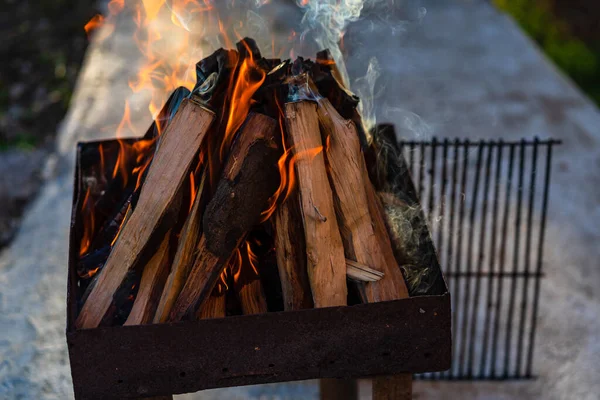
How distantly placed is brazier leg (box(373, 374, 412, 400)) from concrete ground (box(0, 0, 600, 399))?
1.07 m

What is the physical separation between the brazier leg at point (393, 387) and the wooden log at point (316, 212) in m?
0.29

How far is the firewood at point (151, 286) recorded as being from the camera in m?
2.10

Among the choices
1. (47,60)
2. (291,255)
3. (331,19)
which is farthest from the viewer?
(47,60)

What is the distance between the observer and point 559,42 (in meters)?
8.89

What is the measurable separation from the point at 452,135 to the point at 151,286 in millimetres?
3665

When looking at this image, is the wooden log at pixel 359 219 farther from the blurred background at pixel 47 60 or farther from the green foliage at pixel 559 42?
the green foliage at pixel 559 42

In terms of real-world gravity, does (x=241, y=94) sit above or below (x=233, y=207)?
above

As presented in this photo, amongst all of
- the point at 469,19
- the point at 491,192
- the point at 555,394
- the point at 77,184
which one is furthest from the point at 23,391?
the point at 469,19

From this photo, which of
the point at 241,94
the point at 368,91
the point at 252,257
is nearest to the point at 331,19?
the point at 368,91

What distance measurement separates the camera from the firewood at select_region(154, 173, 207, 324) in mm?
2084

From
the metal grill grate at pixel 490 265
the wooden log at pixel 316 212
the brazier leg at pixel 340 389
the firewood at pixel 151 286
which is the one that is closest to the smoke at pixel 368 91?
the metal grill grate at pixel 490 265

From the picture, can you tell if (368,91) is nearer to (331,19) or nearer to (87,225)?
(331,19)

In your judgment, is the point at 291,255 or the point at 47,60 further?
the point at 47,60

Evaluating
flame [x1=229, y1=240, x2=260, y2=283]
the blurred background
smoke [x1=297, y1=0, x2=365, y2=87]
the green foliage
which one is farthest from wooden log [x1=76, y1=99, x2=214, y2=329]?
the green foliage
